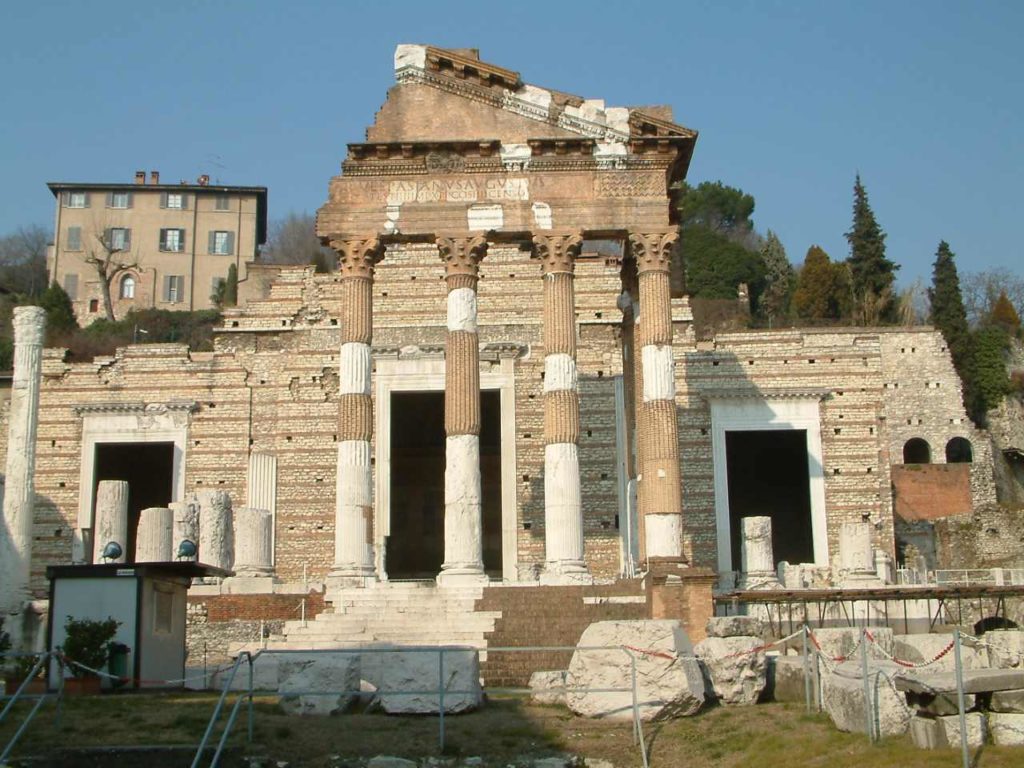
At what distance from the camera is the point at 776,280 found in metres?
71.6

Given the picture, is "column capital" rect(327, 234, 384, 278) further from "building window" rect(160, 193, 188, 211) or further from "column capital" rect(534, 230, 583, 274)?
"building window" rect(160, 193, 188, 211)

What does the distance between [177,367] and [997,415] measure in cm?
3664

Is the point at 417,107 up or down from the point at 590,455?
up

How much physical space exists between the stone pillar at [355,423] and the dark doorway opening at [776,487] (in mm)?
17119

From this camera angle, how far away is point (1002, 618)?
2886 centimetres

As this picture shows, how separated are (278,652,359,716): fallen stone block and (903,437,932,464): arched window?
136 feet

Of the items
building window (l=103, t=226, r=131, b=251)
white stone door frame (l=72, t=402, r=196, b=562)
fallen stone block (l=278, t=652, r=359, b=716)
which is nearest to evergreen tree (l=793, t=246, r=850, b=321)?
building window (l=103, t=226, r=131, b=251)

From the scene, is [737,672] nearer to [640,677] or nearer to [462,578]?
[640,677]

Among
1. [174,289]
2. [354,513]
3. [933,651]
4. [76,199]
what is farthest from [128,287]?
[933,651]

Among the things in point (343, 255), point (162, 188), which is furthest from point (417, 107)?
point (162, 188)

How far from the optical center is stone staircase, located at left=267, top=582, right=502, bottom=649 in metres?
24.0

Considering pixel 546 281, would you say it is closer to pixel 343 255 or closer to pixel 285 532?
pixel 343 255

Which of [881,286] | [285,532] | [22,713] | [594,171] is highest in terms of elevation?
[881,286]

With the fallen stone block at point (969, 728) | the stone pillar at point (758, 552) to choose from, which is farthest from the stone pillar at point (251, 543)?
the fallen stone block at point (969, 728)
